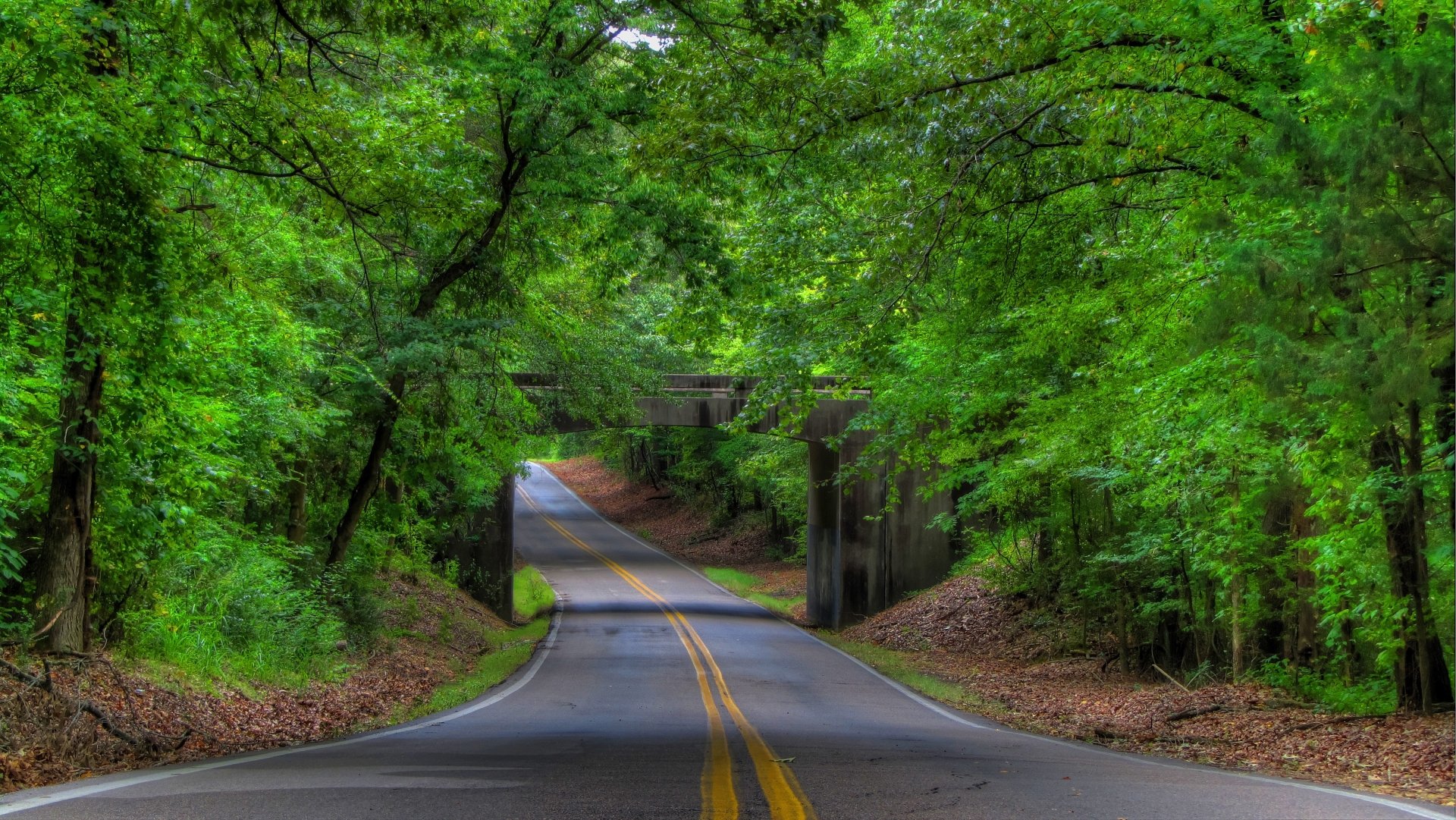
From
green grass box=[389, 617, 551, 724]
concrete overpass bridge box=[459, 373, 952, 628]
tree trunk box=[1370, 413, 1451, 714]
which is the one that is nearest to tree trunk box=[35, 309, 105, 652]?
green grass box=[389, 617, 551, 724]

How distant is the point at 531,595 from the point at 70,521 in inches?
925

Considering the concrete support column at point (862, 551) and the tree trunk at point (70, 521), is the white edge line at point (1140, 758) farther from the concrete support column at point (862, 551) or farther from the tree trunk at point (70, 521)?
the tree trunk at point (70, 521)

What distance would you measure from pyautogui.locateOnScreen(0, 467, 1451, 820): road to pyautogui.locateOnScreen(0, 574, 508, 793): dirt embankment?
2.36 feet

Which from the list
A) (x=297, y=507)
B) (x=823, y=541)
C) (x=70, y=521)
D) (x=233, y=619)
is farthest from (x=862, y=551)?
(x=70, y=521)

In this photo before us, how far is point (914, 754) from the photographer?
843cm

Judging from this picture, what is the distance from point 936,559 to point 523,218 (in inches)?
668

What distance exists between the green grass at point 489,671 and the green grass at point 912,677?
21.4ft

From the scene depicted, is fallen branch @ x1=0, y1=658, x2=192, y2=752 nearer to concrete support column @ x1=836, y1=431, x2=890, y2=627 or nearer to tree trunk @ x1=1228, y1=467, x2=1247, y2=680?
tree trunk @ x1=1228, y1=467, x2=1247, y2=680

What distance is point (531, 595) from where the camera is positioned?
31969mm

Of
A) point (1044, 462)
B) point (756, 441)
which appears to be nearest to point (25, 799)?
point (1044, 462)

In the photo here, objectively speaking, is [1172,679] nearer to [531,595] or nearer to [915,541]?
[915,541]

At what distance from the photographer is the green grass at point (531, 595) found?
2908cm

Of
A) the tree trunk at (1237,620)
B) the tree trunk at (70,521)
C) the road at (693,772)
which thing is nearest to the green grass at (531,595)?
→ the road at (693,772)

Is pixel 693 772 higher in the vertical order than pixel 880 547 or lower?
lower
